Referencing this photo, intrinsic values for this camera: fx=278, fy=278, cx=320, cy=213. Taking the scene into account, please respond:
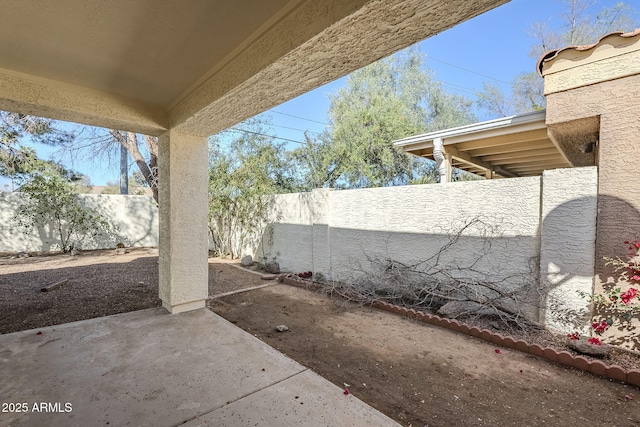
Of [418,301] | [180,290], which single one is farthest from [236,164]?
[418,301]

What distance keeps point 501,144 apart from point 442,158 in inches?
Answer: 46.7

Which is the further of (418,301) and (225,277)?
(225,277)

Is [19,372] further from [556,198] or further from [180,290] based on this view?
[556,198]

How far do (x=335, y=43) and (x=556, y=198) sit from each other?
131 inches

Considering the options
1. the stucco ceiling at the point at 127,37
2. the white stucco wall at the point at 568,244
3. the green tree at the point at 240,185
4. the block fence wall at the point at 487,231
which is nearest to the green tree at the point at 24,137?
the green tree at the point at 240,185

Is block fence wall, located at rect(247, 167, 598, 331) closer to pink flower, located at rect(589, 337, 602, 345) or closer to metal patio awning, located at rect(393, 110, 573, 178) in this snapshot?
pink flower, located at rect(589, 337, 602, 345)

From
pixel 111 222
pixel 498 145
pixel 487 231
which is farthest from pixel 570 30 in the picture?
pixel 111 222

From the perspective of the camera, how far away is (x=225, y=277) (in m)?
6.61

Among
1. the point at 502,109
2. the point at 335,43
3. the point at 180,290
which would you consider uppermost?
the point at 502,109

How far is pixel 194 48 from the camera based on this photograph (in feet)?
7.77

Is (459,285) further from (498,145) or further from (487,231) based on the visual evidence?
(498,145)

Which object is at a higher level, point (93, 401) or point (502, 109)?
point (502, 109)

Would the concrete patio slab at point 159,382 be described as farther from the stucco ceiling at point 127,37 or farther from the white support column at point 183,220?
the stucco ceiling at point 127,37

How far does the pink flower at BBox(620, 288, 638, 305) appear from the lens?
2.81 m
